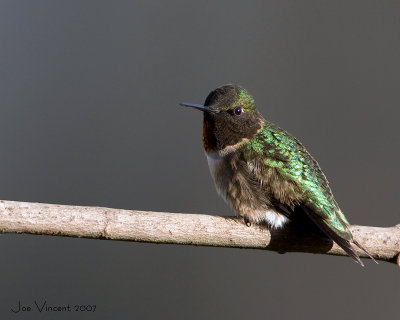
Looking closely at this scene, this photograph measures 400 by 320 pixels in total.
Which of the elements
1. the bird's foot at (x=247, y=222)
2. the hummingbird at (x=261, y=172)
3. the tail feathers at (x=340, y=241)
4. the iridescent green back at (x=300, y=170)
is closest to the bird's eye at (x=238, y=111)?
the hummingbird at (x=261, y=172)

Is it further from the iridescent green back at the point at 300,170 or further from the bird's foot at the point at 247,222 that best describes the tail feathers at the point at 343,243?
the bird's foot at the point at 247,222

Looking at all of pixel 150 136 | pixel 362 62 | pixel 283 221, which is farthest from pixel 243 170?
pixel 362 62

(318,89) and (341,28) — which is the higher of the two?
(341,28)

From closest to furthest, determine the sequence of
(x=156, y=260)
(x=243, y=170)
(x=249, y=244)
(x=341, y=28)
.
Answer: (x=249, y=244) → (x=243, y=170) → (x=156, y=260) → (x=341, y=28)

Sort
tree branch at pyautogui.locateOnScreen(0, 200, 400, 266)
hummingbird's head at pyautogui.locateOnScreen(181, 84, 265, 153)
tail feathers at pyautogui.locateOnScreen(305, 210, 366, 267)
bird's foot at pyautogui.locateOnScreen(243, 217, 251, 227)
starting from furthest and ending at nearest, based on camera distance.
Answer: hummingbird's head at pyautogui.locateOnScreen(181, 84, 265, 153)
bird's foot at pyautogui.locateOnScreen(243, 217, 251, 227)
tail feathers at pyautogui.locateOnScreen(305, 210, 366, 267)
tree branch at pyautogui.locateOnScreen(0, 200, 400, 266)

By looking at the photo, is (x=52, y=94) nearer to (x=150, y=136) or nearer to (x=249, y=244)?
(x=150, y=136)

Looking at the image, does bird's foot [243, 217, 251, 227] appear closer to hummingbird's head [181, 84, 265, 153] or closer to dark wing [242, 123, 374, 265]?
dark wing [242, 123, 374, 265]

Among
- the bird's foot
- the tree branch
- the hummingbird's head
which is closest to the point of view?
the tree branch

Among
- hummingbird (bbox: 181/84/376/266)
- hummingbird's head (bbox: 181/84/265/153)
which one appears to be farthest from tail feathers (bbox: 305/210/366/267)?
hummingbird's head (bbox: 181/84/265/153)
